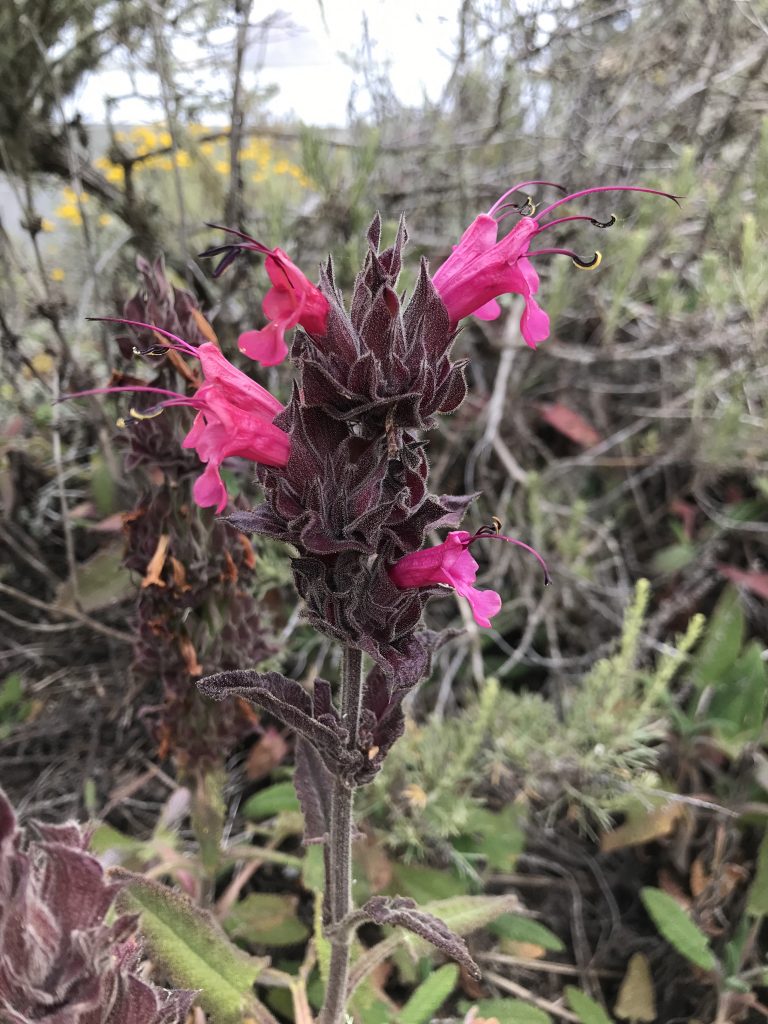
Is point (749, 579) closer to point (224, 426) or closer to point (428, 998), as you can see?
point (428, 998)

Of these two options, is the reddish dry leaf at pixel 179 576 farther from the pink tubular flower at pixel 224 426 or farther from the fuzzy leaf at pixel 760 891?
the fuzzy leaf at pixel 760 891

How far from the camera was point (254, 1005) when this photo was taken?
46.6 inches

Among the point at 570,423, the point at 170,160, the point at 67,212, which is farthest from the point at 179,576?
the point at 67,212

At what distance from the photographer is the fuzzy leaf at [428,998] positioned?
4.01 feet

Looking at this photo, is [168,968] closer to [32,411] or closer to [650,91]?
[32,411]

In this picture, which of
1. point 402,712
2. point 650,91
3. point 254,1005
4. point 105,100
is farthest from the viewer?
point 650,91

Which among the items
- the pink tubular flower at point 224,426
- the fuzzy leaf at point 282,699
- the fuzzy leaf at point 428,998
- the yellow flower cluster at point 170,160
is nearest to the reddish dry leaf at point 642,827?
the fuzzy leaf at point 428,998

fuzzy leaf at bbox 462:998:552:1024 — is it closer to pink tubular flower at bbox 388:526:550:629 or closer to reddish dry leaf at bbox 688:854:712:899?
reddish dry leaf at bbox 688:854:712:899

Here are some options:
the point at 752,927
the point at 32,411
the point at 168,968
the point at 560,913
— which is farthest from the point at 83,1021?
the point at 32,411

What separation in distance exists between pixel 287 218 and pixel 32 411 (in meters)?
1.05

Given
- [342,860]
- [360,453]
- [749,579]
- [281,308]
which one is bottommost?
[749,579]

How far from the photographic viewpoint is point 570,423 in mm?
2377

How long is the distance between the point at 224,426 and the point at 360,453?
0.52ft

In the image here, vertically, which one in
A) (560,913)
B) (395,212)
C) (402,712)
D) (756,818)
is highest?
(395,212)
